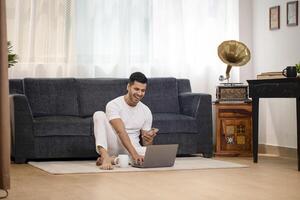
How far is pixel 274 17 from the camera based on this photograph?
7527mm

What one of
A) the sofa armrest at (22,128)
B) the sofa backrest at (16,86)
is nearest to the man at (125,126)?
the sofa armrest at (22,128)

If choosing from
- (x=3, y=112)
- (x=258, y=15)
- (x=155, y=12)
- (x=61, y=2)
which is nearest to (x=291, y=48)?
(x=258, y=15)

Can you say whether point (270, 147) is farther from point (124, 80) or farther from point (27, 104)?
point (27, 104)

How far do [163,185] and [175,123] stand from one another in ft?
7.58

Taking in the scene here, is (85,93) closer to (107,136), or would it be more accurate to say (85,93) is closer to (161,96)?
(161,96)

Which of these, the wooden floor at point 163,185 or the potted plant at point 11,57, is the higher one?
the potted plant at point 11,57

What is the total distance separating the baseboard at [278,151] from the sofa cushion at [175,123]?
992 mm

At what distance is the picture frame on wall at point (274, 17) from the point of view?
7.46 m

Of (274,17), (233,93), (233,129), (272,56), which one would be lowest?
Answer: (233,129)

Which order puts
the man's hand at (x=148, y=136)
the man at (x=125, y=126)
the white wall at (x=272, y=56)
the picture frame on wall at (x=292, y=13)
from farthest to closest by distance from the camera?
the white wall at (x=272, y=56)
the picture frame on wall at (x=292, y=13)
the man's hand at (x=148, y=136)
the man at (x=125, y=126)

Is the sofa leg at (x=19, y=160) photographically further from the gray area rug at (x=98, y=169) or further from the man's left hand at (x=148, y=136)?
the man's left hand at (x=148, y=136)

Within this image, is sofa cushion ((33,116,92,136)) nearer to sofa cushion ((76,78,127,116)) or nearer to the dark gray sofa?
the dark gray sofa

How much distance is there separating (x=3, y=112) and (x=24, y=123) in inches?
95.5

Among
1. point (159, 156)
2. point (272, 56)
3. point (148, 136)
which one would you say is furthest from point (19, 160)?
point (272, 56)
